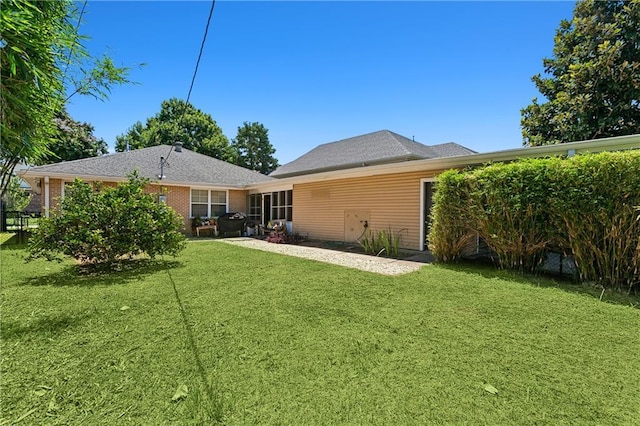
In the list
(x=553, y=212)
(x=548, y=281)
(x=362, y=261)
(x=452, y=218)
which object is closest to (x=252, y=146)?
(x=362, y=261)

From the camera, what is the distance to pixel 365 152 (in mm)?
14914

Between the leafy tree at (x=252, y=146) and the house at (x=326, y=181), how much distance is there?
73.9 ft

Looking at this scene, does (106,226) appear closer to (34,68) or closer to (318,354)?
(34,68)

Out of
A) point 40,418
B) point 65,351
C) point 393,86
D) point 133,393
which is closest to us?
point 40,418

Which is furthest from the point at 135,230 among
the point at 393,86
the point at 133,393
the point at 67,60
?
the point at 393,86

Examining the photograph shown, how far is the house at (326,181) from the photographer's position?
356 inches

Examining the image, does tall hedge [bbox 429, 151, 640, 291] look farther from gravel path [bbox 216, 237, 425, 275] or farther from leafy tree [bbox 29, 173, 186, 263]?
leafy tree [bbox 29, 173, 186, 263]

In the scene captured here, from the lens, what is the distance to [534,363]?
8.93ft

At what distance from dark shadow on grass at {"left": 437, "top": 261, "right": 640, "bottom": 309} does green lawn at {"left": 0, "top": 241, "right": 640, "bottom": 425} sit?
5.3 inches

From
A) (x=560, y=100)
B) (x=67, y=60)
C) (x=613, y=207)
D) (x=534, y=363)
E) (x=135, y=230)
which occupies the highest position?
(x=560, y=100)

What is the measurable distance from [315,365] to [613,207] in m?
5.50

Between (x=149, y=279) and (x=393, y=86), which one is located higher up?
(x=393, y=86)

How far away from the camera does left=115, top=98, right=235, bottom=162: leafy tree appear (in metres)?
32.7

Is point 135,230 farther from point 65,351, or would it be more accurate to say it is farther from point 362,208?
point 362,208
